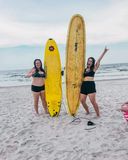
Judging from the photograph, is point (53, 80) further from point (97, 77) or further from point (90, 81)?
point (97, 77)

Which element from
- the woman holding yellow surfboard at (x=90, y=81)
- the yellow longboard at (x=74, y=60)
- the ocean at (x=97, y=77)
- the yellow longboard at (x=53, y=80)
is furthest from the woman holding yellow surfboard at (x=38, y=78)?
the ocean at (x=97, y=77)

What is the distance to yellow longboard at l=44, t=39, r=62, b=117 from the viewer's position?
722 cm

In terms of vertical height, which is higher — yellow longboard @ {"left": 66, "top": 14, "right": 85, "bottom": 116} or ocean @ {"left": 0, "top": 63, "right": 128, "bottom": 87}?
yellow longboard @ {"left": 66, "top": 14, "right": 85, "bottom": 116}

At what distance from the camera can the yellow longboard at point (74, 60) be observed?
23.1ft

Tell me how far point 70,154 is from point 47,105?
9.69 ft

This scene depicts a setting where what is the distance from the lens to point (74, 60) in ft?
23.6

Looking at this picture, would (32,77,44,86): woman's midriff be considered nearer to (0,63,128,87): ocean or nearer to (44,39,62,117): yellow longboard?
(44,39,62,117): yellow longboard

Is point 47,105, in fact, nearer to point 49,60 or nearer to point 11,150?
point 49,60

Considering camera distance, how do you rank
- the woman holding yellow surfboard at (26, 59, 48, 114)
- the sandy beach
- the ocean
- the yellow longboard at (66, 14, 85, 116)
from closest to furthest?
the sandy beach < the woman holding yellow surfboard at (26, 59, 48, 114) < the yellow longboard at (66, 14, 85, 116) < the ocean

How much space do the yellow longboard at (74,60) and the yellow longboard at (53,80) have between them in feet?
1.14

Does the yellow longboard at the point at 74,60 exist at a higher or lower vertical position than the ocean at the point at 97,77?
higher

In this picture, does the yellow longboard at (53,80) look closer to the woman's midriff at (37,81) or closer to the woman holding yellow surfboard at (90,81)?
the woman's midriff at (37,81)

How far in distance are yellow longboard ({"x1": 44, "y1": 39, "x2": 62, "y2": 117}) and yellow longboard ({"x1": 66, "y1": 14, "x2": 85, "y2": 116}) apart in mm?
348

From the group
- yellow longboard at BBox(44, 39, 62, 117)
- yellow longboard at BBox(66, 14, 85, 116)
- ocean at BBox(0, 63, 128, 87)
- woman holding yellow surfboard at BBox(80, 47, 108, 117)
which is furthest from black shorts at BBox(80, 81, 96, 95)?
ocean at BBox(0, 63, 128, 87)
